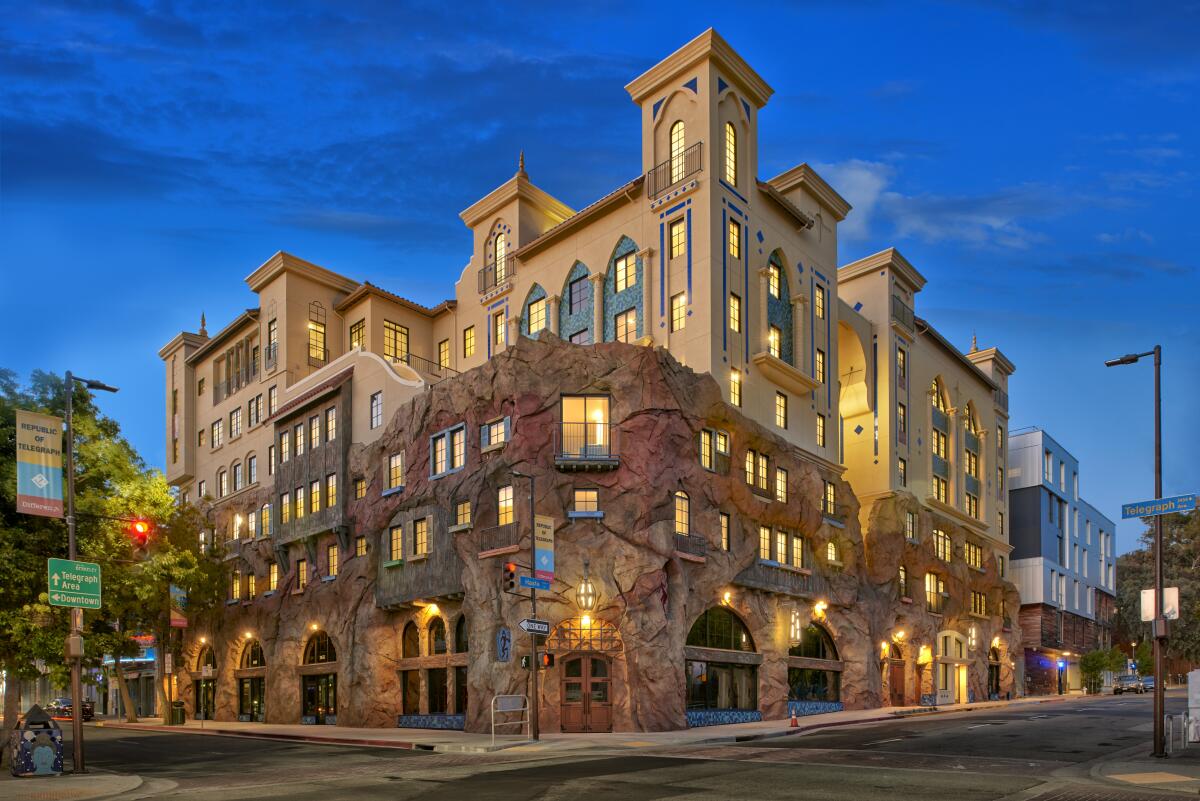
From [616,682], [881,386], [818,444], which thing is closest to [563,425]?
[616,682]

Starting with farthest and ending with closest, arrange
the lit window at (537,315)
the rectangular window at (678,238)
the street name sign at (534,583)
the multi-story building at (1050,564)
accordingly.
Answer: the multi-story building at (1050,564) → the lit window at (537,315) → the rectangular window at (678,238) → the street name sign at (534,583)

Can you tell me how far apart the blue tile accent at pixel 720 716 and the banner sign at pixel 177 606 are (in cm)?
2425

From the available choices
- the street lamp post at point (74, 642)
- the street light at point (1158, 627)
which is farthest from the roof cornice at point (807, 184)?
the street lamp post at point (74, 642)

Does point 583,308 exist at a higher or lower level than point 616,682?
higher

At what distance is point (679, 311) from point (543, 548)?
1528 centimetres

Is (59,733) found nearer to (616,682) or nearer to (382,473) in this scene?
(616,682)

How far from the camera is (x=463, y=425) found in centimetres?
4241

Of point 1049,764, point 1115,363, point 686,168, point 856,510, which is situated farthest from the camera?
point 856,510

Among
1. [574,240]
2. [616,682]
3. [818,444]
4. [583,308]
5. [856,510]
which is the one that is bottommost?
[616,682]

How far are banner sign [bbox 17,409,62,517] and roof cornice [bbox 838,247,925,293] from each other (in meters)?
47.8

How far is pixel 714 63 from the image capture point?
46.2 m

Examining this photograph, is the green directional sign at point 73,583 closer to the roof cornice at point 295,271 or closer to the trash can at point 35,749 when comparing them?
the trash can at point 35,749

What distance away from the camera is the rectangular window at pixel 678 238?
45.7 metres

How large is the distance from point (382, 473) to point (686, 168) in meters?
18.9
